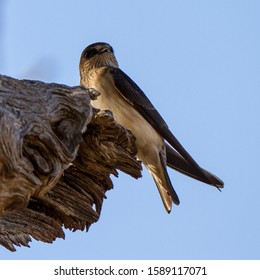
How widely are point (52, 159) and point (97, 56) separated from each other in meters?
4.01

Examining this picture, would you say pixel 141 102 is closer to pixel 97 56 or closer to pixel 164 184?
pixel 164 184

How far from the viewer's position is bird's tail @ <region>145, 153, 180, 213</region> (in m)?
5.71

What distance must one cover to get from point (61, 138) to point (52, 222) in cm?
46

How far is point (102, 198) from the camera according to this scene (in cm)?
393

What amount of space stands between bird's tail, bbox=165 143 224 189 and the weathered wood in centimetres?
127

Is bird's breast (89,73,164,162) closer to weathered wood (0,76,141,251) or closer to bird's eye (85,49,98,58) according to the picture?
bird's eye (85,49,98,58)

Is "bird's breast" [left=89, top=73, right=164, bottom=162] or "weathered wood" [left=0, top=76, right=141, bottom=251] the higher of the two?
"bird's breast" [left=89, top=73, right=164, bottom=162]

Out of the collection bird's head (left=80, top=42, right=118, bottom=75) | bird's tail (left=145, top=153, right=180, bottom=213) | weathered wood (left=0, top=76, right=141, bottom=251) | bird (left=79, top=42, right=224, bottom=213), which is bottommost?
weathered wood (left=0, top=76, right=141, bottom=251)

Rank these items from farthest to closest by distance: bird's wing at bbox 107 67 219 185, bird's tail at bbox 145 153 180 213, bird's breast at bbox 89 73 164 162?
bird's wing at bbox 107 67 219 185
bird's breast at bbox 89 73 164 162
bird's tail at bbox 145 153 180 213

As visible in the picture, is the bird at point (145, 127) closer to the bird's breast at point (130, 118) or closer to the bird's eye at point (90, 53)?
the bird's breast at point (130, 118)

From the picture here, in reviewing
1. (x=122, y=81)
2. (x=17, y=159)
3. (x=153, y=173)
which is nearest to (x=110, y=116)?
(x=17, y=159)

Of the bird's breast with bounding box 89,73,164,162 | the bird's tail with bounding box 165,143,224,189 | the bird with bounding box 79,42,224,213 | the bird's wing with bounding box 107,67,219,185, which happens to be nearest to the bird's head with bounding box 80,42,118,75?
the bird with bounding box 79,42,224,213

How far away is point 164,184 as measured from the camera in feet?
19.4

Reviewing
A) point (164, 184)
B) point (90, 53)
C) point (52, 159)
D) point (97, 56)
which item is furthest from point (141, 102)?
point (52, 159)
